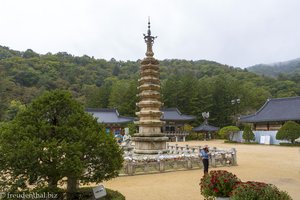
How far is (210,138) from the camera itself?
57375 millimetres

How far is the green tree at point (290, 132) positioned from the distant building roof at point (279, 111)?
4.85 metres

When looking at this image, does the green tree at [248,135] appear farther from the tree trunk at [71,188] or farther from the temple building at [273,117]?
the tree trunk at [71,188]

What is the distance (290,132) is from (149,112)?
21.5m

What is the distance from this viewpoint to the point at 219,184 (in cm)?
806

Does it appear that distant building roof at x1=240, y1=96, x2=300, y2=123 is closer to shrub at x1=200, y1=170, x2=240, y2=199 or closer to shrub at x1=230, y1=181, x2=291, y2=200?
shrub at x1=200, y1=170, x2=240, y2=199

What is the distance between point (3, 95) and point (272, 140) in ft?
169

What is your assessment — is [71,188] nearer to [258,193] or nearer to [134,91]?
[258,193]

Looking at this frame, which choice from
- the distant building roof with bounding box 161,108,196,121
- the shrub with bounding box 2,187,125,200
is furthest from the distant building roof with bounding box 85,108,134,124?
the shrub with bounding box 2,187,125,200

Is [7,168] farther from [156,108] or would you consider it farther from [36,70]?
[36,70]

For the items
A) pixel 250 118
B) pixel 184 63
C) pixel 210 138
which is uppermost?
pixel 184 63

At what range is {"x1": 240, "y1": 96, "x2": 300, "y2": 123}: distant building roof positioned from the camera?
42.3 m

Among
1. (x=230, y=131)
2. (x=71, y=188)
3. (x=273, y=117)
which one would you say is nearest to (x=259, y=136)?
(x=273, y=117)

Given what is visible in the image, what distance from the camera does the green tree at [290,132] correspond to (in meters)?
35.8

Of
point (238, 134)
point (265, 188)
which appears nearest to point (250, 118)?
point (238, 134)
